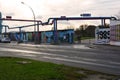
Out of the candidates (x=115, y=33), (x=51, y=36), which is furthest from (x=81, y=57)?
(x=51, y=36)

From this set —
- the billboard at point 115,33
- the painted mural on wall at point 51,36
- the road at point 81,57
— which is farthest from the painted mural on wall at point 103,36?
the road at point 81,57

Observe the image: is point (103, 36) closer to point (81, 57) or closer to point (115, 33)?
point (115, 33)

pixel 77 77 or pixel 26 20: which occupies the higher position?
pixel 26 20

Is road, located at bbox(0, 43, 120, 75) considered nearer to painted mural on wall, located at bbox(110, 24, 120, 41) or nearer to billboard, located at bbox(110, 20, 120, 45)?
painted mural on wall, located at bbox(110, 24, 120, 41)

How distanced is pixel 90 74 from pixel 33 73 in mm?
2488

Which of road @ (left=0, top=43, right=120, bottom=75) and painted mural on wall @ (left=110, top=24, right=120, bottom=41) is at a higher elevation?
painted mural on wall @ (left=110, top=24, right=120, bottom=41)

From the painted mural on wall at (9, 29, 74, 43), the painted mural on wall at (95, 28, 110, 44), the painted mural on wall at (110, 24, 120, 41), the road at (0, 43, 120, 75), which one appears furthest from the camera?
the painted mural on wall at (9, 29, 74, 43)

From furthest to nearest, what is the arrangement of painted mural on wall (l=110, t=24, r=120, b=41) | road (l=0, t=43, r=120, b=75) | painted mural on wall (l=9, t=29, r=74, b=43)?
painted mural on wall (l=9, t=29, r=74, b=43) < painted mural on wall (l=110, t=24, r=120, b=41) < road (l=0, t=43, r=120, b=75)

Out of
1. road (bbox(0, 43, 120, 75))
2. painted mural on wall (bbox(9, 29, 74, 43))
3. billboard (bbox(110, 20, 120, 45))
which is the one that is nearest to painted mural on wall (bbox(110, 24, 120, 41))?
billboard (bbox(110, 20, 120, 45))

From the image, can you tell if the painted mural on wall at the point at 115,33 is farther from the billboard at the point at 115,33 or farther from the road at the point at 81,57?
the road at the point at 81,57

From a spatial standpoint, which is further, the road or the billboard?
the billboard

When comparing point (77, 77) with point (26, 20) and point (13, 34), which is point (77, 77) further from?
point (13, 34)

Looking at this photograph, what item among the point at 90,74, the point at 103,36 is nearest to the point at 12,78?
the point at 90,74

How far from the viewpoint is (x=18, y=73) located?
13.3 meters
